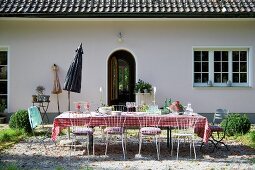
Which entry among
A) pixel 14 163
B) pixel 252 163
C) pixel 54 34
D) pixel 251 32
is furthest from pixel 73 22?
pixel 252 163

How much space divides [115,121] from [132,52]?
19.3 ft

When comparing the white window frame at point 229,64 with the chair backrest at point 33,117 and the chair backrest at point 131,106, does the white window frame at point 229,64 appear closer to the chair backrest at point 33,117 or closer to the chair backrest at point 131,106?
the chair backrest at point 131,106

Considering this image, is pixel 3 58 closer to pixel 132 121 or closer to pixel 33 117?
pixel 33 117

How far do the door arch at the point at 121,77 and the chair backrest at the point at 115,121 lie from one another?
5.88m

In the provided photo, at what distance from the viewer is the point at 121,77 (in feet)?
52.6

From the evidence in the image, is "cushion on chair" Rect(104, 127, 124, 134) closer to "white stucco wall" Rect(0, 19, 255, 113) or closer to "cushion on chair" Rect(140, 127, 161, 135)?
"cushion on chair" Rect(140, 127, 161, 135)

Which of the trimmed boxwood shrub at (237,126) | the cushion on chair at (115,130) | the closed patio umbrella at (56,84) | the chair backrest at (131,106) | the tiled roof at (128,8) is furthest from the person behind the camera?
the closed patio umbrella at (56,84)

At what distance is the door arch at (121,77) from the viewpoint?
14992 millimetres

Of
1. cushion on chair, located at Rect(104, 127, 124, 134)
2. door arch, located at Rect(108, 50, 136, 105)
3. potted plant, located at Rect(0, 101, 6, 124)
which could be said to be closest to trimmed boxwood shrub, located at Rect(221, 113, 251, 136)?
cushion on chair, located at Rect(104, 127, 124, 134)

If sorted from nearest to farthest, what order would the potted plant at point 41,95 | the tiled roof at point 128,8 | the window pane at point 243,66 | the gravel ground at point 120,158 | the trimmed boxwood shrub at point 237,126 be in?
the gravel ground at point 120,158 → the trimmed boxwood shrub at point 237,126 → the tiled roof at point 128,8 → the potted plant at point 41,95 → the window pane at point 243,66

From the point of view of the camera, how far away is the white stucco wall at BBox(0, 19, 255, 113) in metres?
14.5

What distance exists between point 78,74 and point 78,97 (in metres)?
4.46

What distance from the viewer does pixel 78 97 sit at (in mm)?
14531

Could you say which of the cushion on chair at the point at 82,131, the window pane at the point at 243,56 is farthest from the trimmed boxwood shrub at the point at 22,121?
the window pane at the point at 243,56
